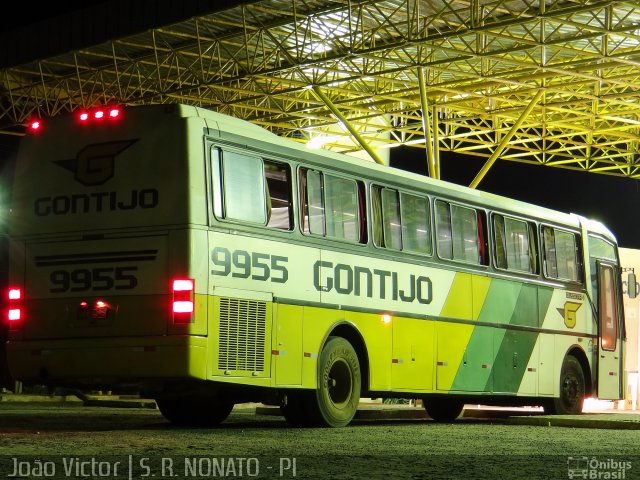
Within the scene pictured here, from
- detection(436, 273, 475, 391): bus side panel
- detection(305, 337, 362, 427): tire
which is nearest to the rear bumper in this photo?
detection(305, 337, 362, 427): tire

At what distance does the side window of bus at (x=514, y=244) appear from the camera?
18.8 metres

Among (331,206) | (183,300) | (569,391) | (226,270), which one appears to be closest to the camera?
(183,300)

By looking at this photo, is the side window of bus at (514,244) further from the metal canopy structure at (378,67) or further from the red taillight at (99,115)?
the red taillight at (99,115)

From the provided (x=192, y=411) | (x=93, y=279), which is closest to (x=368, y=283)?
(x=192, y=411)

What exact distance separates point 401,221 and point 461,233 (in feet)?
5.28

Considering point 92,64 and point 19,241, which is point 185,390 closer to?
point 19,241

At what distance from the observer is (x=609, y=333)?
21.5 meters

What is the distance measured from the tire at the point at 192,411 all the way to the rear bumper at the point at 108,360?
265 cm

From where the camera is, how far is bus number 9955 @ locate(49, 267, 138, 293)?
13.2m

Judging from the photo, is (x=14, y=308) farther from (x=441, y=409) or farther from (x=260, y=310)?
(x=441, y=409)

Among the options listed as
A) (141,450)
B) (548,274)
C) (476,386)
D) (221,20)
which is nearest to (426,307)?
(476,386)

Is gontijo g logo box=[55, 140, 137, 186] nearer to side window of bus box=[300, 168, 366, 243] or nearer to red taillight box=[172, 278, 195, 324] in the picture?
red taillight box=[172, 278, 195, 324]

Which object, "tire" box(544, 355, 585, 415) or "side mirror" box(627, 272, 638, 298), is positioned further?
"side mirror" box(627, 272, 638, 298)

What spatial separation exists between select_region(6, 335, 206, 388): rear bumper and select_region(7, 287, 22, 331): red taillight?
0.72ft
